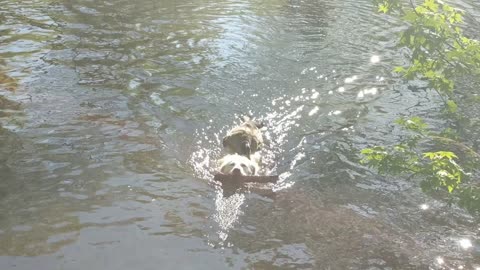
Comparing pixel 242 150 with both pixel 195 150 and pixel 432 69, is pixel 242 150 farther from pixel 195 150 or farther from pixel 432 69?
pixel 432 69

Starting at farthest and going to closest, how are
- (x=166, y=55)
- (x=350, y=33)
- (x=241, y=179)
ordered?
(x=350, y=33) < (x=166, y=55) < (x=241, y=179)

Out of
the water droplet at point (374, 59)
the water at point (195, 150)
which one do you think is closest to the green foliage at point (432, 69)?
the water at point (195, 150)

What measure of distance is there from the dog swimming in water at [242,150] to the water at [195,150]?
0.30 m

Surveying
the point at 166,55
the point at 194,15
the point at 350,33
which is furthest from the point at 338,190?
the point at 194,15

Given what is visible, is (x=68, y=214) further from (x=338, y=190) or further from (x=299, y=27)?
(x=299, y=27)

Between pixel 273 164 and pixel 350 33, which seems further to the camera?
pixel 350 33

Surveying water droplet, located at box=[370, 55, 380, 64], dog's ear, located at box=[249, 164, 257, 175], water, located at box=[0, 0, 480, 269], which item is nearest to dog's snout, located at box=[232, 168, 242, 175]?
water, located at box=[0, 0, 480, 269]

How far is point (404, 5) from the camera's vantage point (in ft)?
21.6

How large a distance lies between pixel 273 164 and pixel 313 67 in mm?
5323

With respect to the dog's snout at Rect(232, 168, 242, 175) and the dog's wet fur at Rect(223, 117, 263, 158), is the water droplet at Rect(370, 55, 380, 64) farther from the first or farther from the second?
the dog's snout at Rect(232, 168, 242, 175)

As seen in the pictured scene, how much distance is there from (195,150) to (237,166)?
133 centimetres

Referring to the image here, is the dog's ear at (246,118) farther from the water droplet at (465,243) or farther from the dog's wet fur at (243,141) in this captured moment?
the water droplet at (465,243)

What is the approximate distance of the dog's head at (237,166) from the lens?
7574 millimetres

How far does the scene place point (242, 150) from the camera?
848cm
